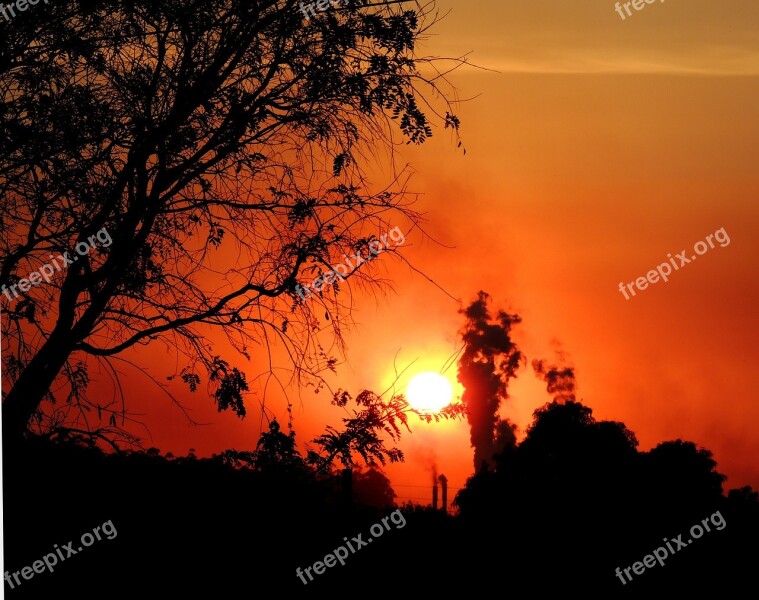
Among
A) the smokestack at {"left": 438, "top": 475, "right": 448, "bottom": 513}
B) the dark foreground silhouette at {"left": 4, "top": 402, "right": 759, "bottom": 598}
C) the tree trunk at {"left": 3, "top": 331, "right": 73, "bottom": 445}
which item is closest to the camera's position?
the tree trunk at {"left": 3, "top": 331, "right": 73, "bottom": 445}

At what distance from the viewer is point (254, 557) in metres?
8.66

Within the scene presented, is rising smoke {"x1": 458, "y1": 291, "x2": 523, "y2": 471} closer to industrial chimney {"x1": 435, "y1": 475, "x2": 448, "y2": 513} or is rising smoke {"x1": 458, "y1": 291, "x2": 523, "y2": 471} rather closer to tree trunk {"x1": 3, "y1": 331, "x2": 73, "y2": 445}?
industrial chimney {"x1": 435, "y1": 475, "x2": 448, "y2": 513}

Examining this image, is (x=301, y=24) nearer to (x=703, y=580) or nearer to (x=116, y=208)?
(x=116, y=208)

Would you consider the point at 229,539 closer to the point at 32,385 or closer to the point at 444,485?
the point at 32,385

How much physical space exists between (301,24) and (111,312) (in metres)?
2.66

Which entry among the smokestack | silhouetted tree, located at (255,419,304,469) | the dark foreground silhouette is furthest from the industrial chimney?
silhouetted tree, located at (255,419,304,469)

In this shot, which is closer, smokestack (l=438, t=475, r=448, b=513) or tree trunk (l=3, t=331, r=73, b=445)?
tree trunk (l=3, t=331, r=73, b=445)

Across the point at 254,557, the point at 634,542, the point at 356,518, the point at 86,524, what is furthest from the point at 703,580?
the point at 86,524

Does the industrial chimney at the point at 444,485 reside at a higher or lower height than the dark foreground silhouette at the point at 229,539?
higher

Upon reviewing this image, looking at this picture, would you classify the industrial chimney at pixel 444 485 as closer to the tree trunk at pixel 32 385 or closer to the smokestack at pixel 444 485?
the smokestack at pixel 444 485

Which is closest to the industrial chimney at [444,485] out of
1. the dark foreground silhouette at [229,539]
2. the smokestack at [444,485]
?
the smokestack at [444,485]

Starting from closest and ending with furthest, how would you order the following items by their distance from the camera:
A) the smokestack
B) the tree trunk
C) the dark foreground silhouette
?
the tree trunk, the dark foreground silhouette, the smokestack

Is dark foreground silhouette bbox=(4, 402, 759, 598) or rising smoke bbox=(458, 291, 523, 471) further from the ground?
rising smoke bbox=(458, 291, 523, 471)

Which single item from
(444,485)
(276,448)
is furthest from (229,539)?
(444,485)
